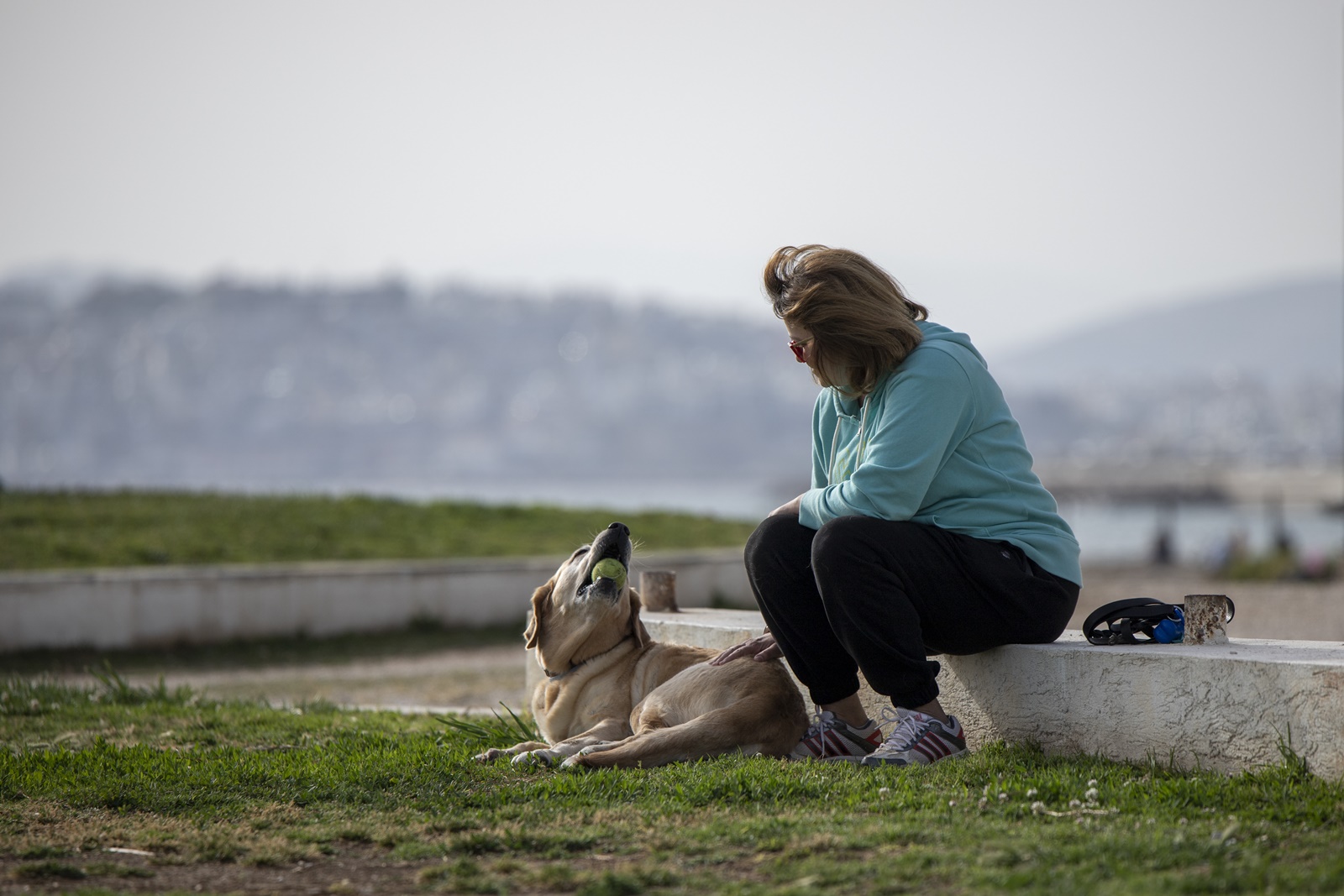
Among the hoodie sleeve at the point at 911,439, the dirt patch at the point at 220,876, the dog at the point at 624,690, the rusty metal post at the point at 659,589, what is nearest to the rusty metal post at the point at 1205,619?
the hoodie sleeve at the point at 911,439

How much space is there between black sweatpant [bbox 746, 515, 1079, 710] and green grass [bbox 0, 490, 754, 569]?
24.8 ft

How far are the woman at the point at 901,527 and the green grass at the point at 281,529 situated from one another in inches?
299

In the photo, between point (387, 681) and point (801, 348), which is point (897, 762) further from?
point (387, 681)

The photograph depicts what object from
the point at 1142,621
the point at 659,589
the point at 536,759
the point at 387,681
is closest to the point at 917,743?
the point at 1142,621

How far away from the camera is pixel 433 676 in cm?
1023

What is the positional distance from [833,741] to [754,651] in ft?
1.82

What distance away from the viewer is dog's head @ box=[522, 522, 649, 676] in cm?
552

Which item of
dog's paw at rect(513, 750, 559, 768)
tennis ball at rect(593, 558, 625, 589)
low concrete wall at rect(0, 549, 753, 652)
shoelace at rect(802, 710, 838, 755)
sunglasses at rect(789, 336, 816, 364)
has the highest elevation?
sunglasses at rect(789, 336, 816, 364)

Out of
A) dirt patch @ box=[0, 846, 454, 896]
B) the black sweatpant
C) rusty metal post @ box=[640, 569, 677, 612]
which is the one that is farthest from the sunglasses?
rusty metal post @ box=[640, 569, 677, 612]

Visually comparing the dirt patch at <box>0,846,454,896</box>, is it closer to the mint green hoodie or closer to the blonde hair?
the mint green hoodie

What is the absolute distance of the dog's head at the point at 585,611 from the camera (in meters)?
5.52

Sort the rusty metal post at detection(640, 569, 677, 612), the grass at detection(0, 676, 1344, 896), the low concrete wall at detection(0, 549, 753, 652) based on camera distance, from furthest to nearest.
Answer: the low concrete wall at detection(0, 549, 753, 652) < the rusty metal post at detection(640, 569, 677, 612) < the grass at detection(0, 676, 1344, 896)

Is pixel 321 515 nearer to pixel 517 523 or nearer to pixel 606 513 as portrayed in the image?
pixel 517 523

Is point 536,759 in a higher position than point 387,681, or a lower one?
higher
